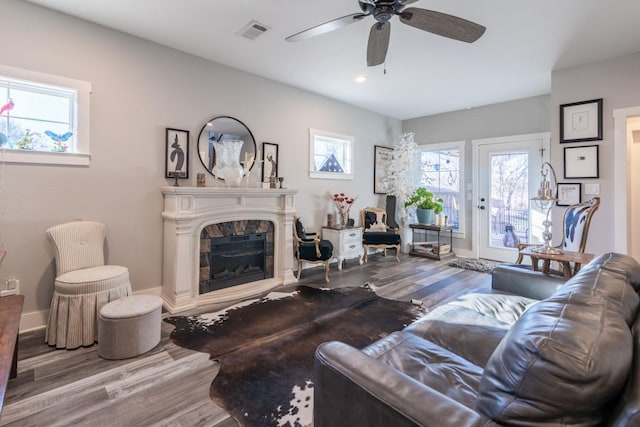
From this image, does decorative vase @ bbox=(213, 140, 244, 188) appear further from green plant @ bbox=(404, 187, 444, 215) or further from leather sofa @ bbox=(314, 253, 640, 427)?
green plant @ bbox=(404, 187, 444, 215)

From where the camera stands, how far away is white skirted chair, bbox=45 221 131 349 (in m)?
2.37

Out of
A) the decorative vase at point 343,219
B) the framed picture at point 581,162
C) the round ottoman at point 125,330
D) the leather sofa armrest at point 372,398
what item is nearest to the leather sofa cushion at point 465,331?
the leather sofa armrest at point 372,398

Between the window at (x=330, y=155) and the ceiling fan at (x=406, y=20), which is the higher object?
the ceiling fan at (x=406, y=20)

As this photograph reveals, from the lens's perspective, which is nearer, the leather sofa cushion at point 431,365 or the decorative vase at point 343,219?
the leather sofa cushion at point 431,365

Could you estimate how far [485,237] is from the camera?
561 centimetres

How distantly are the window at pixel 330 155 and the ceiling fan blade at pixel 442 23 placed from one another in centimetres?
283

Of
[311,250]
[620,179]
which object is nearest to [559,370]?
[311,250]

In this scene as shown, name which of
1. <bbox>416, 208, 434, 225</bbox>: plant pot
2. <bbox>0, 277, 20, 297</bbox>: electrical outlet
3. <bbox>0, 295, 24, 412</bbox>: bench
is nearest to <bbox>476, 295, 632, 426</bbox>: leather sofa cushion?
<bbox>0, 295, 24, 412</bbox>: bench

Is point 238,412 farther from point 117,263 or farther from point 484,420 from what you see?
point 117,263

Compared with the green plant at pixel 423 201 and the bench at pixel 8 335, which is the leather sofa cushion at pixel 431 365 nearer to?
the bench at pixel 8 335

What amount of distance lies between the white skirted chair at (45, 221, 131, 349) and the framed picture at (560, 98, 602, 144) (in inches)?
206

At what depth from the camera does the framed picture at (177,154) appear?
11.2ft

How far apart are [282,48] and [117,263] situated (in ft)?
9.45

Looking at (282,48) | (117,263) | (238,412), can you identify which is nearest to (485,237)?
(282,48)
